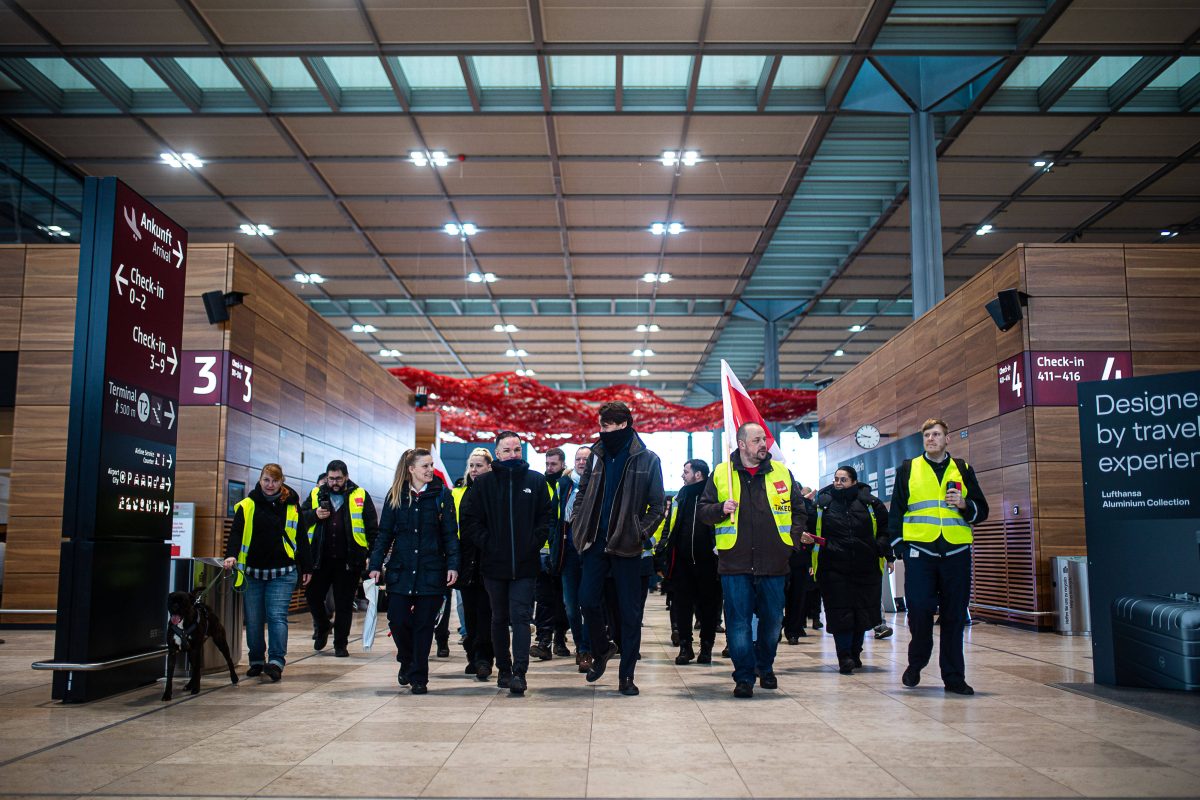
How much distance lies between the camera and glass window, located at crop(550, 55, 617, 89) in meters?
13.5

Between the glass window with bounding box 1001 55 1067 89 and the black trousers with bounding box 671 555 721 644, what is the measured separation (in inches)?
342

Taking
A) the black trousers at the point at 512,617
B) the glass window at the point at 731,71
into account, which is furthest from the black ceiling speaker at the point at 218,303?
the glass window at the point at 731,71

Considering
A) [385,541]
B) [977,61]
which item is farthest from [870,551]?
[977,61]

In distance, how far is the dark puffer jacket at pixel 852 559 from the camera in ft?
26.5

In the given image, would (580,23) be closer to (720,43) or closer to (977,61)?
(720,43)

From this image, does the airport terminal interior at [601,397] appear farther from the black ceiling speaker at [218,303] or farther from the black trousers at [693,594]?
the black ceiling speaker at [218,303]

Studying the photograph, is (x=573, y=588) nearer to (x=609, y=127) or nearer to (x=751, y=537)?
(x=751, y=537)

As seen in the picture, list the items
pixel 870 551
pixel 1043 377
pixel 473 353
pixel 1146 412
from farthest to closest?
pixel 473 353 → pixel 1043 377 → pixel 870 551 → pixel 1146 412

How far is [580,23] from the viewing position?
1209 centimetres

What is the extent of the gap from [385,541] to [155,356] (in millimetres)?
2015

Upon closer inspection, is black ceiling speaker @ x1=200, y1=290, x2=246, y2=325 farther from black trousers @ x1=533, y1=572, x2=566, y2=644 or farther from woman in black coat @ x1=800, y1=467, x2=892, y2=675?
woman in black coat @ x1=800, y1=467, x2=892, y2=675

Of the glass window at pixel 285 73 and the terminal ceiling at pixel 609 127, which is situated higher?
the glass window at pixel 285 73

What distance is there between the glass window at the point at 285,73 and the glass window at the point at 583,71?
10.6 ft

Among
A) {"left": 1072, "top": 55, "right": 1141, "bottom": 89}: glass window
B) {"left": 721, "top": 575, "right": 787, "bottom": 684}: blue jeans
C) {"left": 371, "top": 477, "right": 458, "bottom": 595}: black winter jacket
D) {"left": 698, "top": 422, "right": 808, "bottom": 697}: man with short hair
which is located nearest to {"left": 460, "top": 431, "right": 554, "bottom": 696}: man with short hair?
{"left": 371, "top": 477, "right": 458, "bottom": 595}: black winter jacket
